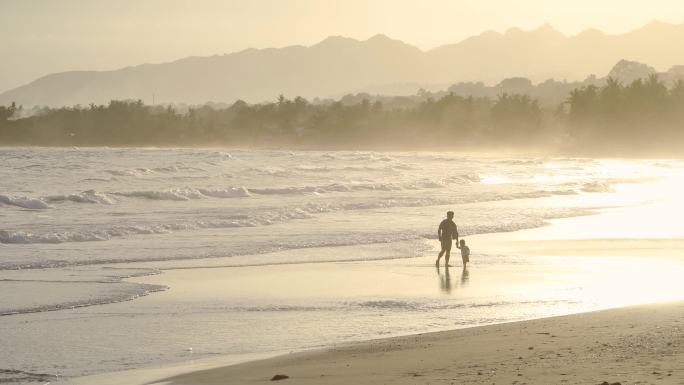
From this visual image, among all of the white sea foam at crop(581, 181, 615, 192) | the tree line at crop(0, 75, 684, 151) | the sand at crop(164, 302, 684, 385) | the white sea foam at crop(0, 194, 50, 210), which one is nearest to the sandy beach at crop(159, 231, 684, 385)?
the sand at crop(164, 302, 684, 385)

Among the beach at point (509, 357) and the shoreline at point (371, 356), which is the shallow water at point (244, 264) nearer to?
the shoreline at point (371, 356)

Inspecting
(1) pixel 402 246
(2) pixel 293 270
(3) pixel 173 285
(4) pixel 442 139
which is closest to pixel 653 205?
(1) pixel 402 246

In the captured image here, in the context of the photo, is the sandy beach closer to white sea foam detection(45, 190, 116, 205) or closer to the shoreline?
the shoreline

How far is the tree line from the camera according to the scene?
9675 centimetres

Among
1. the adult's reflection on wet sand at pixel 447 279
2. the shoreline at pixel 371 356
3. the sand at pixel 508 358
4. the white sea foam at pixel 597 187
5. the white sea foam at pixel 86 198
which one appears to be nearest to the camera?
the sand at pixel 508 358

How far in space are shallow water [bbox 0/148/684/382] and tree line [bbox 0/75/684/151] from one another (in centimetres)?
5383

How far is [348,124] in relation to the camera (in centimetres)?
11062

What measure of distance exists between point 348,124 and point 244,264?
92.5 m

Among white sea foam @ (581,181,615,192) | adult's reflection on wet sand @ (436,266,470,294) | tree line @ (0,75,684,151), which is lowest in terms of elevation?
adult's reflection on wet sand @ (436,266,470,294)

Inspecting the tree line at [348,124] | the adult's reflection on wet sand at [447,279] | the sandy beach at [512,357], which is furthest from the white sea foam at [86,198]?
the tree line at [348,124]

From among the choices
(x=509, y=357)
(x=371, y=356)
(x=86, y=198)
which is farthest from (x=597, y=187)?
(x=509, y=357)

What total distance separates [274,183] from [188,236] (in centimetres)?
1957

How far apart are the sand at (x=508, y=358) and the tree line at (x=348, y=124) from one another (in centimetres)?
8476

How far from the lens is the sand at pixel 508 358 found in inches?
337
